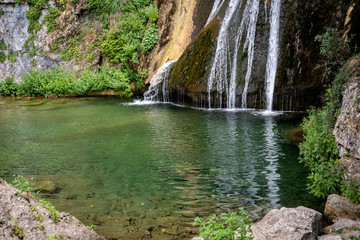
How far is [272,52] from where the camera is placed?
487 inches

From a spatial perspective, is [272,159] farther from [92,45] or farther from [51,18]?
[51,18]

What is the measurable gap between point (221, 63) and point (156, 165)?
723 centimetres

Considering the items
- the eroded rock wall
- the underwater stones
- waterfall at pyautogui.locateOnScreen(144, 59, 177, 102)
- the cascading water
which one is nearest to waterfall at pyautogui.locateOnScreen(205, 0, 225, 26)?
the eroded rock wall

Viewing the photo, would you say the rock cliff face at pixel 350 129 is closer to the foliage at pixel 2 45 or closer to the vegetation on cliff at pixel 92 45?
the vegetation on cliff at pixel 92 45

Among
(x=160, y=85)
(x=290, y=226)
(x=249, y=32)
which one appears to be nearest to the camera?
(x=290, y=226)

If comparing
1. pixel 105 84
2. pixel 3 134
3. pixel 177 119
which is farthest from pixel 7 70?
pixel 177 119

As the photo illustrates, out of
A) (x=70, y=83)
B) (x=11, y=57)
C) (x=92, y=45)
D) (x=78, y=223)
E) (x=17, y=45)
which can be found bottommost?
(x=78, y=223)

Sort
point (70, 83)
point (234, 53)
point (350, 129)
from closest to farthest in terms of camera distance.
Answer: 1. point (350, 129)
2. point (234, 53)
3. point (70, 83)

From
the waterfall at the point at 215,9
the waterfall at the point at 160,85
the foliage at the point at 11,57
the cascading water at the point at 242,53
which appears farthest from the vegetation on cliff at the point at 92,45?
the cascading water at the point at 242,53

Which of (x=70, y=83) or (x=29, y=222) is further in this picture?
(x=70, y=83)

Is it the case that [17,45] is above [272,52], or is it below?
above

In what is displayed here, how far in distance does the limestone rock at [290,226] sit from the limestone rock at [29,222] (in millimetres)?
1979

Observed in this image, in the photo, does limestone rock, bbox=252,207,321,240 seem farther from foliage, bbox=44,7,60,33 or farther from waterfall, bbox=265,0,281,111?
foliage, bbox=44,7,60,33

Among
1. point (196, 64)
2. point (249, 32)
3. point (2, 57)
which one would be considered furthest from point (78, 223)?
point (2, 57)
